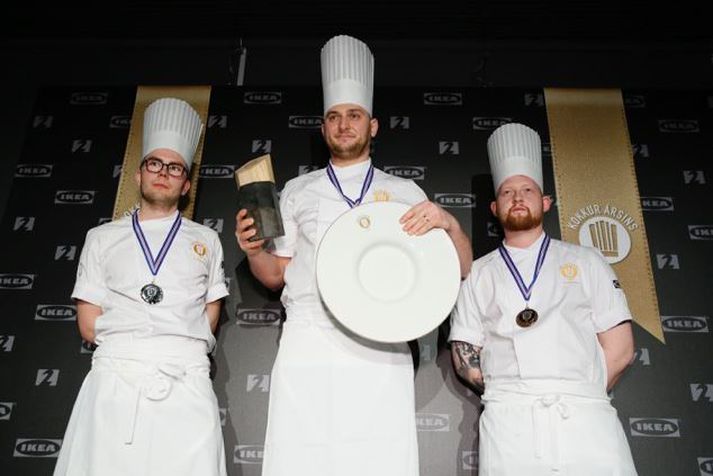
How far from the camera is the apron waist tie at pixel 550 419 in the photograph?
210 centimetres

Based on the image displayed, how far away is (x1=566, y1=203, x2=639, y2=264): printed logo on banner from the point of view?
2.89 metres

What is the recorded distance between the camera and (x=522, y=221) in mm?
2502

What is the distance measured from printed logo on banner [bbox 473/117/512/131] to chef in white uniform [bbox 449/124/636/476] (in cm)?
43

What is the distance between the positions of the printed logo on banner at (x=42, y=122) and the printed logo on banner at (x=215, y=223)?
1007mm

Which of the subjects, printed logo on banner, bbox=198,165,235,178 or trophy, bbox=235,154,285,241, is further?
printed logo on banner, bbox=198,165,235,178

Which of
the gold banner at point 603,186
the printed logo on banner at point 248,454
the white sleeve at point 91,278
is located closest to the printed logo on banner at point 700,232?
the gold banner at point 603,186

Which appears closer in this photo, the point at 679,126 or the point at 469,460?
the point at 469,460

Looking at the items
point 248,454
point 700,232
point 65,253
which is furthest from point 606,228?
point 65,253

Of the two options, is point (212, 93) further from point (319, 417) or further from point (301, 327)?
point (319, 417)

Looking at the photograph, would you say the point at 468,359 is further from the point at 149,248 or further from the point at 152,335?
the point at 149,248

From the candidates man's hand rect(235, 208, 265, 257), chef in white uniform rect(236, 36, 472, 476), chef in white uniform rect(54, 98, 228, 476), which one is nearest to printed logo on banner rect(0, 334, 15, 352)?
chef in white uniform rect(54, 98, 228, 476)

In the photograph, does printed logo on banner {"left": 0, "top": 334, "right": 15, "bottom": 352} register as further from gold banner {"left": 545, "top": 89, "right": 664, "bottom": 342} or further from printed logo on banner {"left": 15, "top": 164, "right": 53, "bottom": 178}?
gold banner {"left": 545, "top": 89, "right": 664, "bottom": 342}

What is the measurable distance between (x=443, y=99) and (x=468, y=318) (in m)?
1.25

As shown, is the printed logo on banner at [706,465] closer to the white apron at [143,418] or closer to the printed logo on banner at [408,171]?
the printed logo on banner at [408,171]
